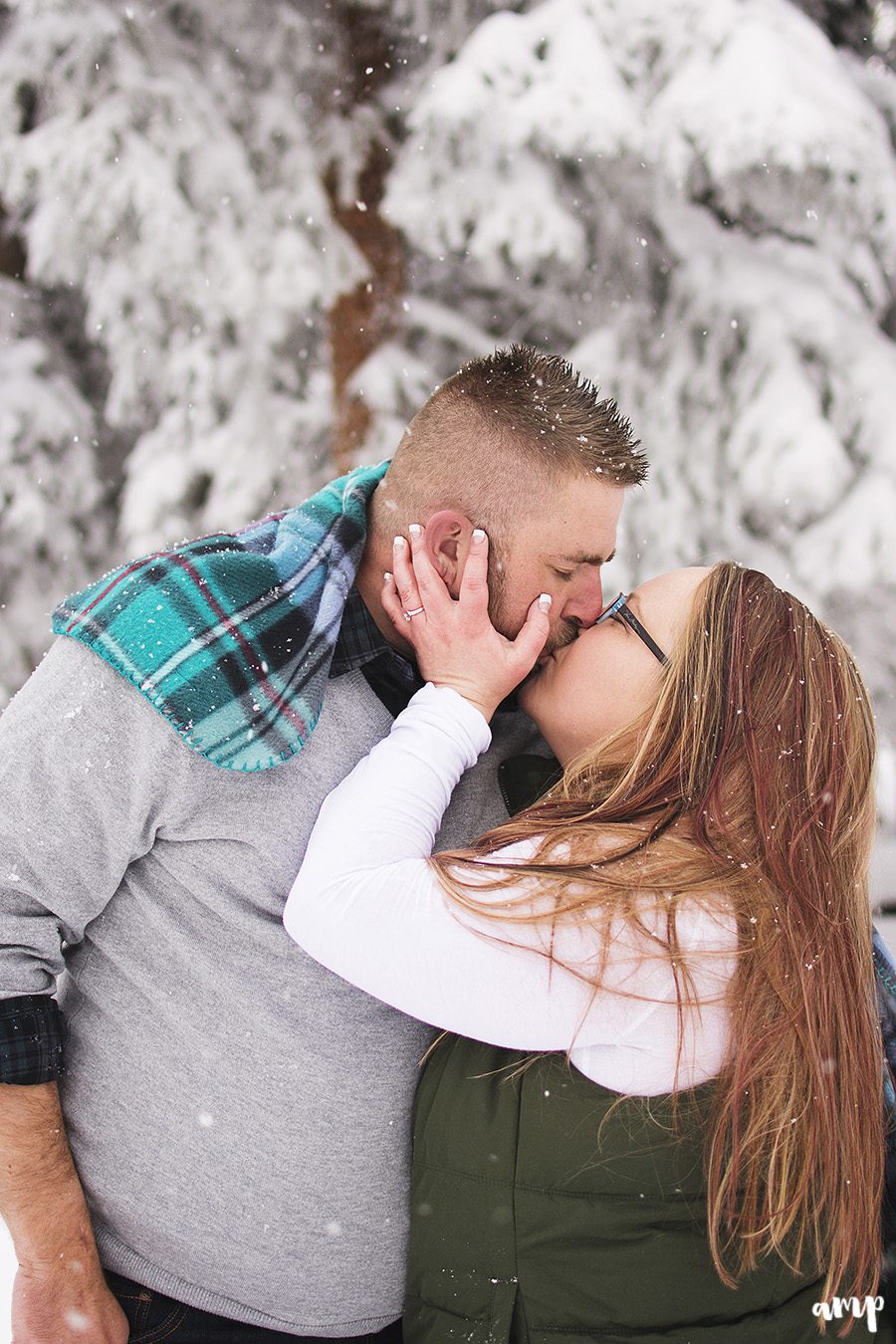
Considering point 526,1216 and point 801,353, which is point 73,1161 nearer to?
point 526,1216

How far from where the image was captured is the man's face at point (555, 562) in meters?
2.25

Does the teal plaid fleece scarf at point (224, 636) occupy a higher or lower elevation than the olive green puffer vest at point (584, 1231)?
higher

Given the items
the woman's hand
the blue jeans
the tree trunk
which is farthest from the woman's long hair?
the tree trunk

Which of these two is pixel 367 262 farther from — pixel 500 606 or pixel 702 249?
pixel 500 606

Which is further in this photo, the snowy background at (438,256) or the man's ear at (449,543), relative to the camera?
the snowy background at (438,256)

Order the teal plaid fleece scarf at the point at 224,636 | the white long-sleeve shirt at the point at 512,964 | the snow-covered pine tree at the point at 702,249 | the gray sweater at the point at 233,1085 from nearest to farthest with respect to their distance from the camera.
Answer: the white long-sleeve shirt at the point at 512,964 < the teal plaid fleece scarf at the point at 224,636 < the gray sweater at the point at 233,1085 < the snow-covered pine tree at the point at 702,249

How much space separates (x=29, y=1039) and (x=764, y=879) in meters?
1.34

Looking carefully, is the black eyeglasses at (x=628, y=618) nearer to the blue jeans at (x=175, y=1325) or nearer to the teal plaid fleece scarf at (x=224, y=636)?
Result: the teal plaid fleece scarf at (x=224, y=636)

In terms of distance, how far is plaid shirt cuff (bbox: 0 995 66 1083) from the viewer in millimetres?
1823

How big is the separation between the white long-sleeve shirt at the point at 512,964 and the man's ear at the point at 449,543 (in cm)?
70

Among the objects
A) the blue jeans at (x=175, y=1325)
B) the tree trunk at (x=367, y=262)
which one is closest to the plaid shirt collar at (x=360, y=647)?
the blue jeans at (x=175, y=1325)

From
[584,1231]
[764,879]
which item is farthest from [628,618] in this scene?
[584,1231]

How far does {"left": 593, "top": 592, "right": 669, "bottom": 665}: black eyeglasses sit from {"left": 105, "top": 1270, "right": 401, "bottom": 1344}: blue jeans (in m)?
1.53

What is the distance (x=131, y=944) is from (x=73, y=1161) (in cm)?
44
